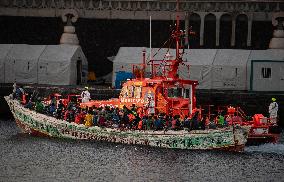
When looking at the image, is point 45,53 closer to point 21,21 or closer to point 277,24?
point 21,21

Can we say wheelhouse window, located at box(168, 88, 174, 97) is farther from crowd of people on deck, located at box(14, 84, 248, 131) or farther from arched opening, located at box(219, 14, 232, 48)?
arched opening, located at box(219, 14, 232, 48)

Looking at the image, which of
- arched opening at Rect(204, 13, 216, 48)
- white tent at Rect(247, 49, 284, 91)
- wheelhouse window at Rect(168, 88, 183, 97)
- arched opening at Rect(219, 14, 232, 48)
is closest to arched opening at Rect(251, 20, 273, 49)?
arched opening at Rect(219, 14, 232, 48)

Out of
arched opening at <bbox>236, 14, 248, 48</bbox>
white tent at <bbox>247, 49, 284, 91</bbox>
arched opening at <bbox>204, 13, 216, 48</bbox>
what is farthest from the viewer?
arched opening at <bbox>204, 13, 216, 48</bbox>

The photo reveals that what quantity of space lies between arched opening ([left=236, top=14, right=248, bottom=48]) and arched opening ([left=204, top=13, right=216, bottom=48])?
1.87 m

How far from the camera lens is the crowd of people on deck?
5047 cm

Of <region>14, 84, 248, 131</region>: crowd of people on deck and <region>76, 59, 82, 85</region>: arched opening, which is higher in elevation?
<region>76, 59, 82, 85</region>: arched opening

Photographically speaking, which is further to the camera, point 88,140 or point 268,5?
point 268,5

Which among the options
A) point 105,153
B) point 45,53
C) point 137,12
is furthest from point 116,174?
point 137,12

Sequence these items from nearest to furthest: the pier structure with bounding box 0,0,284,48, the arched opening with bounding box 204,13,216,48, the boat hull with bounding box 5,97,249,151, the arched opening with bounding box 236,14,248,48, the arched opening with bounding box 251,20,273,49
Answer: the boat hull with bounding box 5,97,249,151, the pier structure with bounding box 0,0,284,48, the arched opening with bounding box 251,20,273,49, the arched opening with bounding box 236,14,248,48, the arched opening with bounding box 204,13,216,48

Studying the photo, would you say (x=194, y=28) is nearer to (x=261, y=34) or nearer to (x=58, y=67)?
(x=261, y=34)

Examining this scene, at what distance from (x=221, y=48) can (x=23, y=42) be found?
15.9m

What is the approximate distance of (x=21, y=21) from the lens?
8175cm

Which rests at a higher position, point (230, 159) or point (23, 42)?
point (23, 42)

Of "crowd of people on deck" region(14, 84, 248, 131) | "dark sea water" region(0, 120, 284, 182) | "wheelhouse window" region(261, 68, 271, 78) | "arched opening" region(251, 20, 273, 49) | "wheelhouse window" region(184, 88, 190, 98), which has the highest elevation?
"arched opening" region(251, 20, 273, 49)
